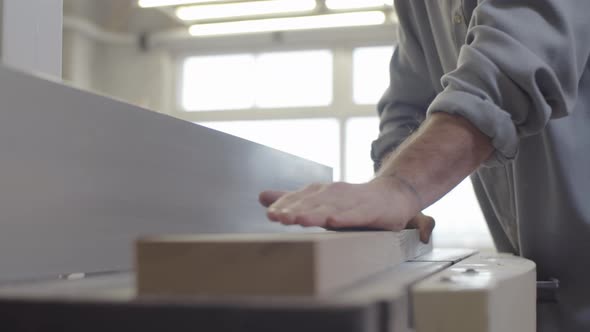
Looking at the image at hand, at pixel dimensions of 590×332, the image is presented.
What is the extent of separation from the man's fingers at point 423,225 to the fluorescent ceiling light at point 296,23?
17.4 ft

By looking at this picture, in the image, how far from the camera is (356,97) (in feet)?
24.1

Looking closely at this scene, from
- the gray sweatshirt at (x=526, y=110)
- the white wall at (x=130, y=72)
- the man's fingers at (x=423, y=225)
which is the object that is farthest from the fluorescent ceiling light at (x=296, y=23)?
the man's fingers at (x=423, y=225)

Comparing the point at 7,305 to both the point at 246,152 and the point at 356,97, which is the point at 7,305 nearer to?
the point at 246,152

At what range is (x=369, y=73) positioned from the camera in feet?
24.5

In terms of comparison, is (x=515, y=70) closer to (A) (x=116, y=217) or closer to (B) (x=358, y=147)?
(A) (x=116, y=217)

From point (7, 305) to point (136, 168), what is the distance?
0.93 feet

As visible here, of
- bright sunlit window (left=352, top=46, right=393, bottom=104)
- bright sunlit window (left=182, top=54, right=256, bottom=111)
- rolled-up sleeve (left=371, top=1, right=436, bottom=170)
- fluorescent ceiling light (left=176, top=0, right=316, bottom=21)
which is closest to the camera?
rolled-up sleeve (left=371, top=1, right=436, bottom=170)

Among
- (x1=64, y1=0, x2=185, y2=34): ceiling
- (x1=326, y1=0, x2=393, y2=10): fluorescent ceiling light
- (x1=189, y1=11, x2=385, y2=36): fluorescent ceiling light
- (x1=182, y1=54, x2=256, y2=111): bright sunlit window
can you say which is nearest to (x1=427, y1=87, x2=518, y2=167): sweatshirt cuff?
(x1=326, y1=0, x2=393, y2=10): fluorescent ceiling light

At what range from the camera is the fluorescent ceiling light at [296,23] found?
20.5ft

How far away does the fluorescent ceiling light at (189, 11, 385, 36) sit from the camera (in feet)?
20.5

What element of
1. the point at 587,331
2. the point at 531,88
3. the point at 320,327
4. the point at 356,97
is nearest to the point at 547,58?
the point at 531,88

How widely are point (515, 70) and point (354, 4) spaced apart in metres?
5.64

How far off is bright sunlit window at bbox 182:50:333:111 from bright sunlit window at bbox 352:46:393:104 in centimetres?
29

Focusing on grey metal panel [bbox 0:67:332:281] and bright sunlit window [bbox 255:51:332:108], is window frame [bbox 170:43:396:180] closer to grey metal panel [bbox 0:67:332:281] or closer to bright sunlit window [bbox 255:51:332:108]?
bright sunlit window [bbox 255:51:332:108]
